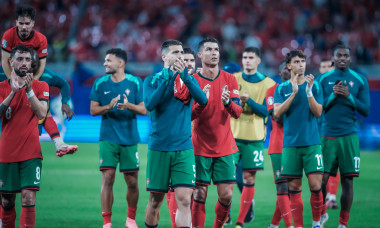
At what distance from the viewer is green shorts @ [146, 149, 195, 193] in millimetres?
6480

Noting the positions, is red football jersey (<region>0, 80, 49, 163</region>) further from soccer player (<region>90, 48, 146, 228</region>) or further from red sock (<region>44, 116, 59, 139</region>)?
soccer player (<region>90, 48, 146, 228</region>)

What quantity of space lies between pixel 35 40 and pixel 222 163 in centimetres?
309

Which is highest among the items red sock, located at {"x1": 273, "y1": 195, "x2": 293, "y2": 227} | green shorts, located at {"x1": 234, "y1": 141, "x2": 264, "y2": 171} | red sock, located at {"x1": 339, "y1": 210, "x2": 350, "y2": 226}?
green shorts, located at {"x1": 234, "y1": 141, "x2": 264, "y2": 171}

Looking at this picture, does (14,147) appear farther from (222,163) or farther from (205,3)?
(205,3)

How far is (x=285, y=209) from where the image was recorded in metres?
7.78

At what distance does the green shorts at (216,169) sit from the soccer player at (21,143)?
1.90 meters

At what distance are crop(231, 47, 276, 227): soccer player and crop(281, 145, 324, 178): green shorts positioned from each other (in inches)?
42.5

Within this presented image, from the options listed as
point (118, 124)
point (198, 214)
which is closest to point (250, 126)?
point (118, 124)

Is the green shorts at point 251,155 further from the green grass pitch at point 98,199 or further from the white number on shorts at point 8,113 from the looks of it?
the white number on shorts at point 8,113

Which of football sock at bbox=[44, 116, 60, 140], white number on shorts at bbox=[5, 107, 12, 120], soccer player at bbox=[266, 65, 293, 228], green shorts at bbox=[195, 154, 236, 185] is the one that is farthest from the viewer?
soccer player at bbox=[266, 65, 293, 228]

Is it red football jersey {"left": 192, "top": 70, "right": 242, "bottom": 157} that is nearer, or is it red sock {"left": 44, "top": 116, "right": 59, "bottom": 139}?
red sock {"left": 44, "top": 116, "right": 59, "bottom": 139}

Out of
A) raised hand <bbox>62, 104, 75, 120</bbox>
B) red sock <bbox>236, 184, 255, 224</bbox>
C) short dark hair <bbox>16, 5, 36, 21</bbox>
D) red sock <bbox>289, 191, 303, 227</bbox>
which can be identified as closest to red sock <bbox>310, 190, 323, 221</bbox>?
red sock <bbox>289, 191, 303, 227</bbox>

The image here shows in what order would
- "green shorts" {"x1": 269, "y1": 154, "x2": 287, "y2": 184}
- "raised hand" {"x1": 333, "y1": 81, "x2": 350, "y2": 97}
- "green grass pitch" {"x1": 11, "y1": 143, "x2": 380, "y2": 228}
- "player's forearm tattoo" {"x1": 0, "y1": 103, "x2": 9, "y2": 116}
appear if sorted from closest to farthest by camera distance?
"player's forearm tattoo" {"x1": 0, "y1": 103, "x2": 9, "y2": 116} < "raised hand" {"x1": 333, "y1": 81, "x2": 350, "y2": 97} < "green shorts" {"x1": 269, "y1": 154, "x2": 287, "y2": 184} < "green grass pitch" {"x1": 11, "y1": 143, "x2": 380, "y2": 228}

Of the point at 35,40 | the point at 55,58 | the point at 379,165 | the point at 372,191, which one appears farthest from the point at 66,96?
Answer: the point at 55,58
